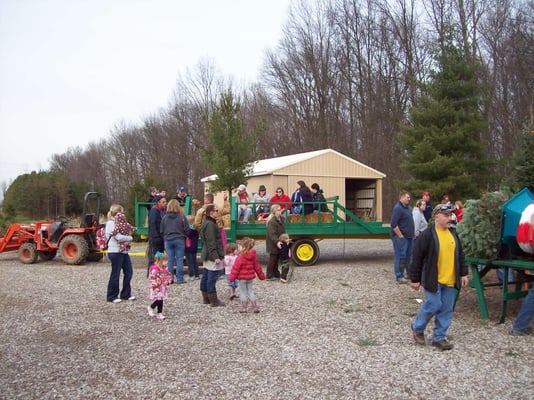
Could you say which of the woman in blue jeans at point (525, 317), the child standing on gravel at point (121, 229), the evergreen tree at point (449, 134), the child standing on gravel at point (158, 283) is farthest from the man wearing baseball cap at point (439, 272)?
the evergreen tree at point (449, 134)

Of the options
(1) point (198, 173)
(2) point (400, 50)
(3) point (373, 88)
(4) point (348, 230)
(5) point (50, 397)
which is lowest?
(5) point (50, 397)

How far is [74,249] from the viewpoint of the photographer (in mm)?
13805

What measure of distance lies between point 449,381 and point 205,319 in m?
3.60

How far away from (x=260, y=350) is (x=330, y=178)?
15858 mm

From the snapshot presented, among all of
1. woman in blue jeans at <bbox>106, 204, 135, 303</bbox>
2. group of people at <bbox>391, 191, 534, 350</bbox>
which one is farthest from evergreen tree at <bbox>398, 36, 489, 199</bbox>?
group of people at <bbox>391, 191, 534, 350</bbox>

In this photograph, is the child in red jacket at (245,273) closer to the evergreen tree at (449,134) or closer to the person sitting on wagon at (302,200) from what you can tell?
the person sitting on wagon at (302,200)

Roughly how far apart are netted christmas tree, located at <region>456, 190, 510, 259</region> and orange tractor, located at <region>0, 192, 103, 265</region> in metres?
9.85

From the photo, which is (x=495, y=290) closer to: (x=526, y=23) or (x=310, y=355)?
(x=310, y=355)

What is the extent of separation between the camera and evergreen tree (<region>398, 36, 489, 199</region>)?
20.5 m

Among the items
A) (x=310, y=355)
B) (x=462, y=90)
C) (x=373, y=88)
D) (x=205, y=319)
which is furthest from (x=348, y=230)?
(x=373, y=88)

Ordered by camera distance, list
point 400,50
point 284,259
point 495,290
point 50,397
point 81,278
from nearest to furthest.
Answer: point 50,397 < point 495,290 < point 284,259 < point 81,278 < point 400,50

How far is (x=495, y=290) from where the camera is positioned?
9.22 metres

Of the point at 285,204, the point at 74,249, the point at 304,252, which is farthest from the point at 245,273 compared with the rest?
the point at 74,249

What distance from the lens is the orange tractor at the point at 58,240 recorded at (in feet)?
44.9
